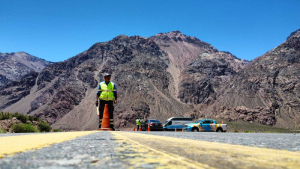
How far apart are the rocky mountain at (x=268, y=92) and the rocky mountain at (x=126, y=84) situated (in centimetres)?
1154

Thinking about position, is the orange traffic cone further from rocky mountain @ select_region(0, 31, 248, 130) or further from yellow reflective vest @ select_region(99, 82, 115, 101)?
rocky mountain @ select_region(0, 31, 248, 130)

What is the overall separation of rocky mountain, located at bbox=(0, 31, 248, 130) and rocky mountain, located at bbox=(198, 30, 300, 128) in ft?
37.9

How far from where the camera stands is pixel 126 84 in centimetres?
8362

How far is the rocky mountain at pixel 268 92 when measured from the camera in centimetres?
6006

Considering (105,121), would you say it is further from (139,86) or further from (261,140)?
(139,86)

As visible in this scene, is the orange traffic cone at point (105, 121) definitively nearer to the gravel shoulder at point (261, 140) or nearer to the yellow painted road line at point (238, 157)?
the gravel shoulder at point (261, 140)

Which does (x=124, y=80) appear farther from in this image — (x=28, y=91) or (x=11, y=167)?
(x=11, y=167)

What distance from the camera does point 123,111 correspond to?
6969 centimetres

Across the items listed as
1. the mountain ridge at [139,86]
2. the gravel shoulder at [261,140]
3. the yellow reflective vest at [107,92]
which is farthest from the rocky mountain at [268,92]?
the gravel shoulder at [261,140]

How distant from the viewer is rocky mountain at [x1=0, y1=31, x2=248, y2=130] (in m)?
74.9

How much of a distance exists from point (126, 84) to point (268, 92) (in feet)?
142

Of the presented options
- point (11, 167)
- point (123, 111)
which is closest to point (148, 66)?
point (123, 111)

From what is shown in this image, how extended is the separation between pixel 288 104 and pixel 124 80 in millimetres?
49305

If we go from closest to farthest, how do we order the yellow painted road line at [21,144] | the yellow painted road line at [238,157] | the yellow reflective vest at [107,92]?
the yellow painted road line at [238,157]
the yellow painted road line at [21,144]
the yellow reflective vest at [107,92]
